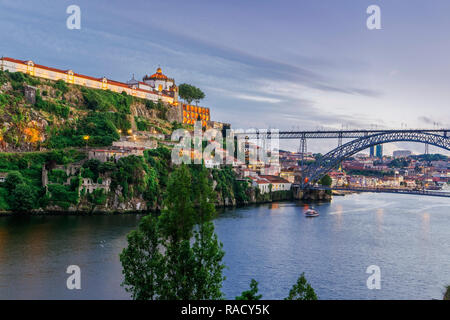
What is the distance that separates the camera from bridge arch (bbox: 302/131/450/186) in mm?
37000

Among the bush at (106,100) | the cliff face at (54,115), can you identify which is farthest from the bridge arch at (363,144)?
the bush at (106,100)

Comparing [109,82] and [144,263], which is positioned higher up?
[109,82]

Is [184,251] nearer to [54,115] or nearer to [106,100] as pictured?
[54,115]

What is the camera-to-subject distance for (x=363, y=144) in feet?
139

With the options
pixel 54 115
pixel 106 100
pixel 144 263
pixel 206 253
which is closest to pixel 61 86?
pixel 106 100

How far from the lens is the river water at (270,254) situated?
13.6 metres

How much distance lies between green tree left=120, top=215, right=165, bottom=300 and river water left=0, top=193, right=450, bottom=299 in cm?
379

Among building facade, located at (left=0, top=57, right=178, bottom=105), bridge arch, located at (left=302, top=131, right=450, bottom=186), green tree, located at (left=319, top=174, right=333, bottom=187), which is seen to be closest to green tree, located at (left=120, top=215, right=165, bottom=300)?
bridge arch, located at (left=302, top=131, right=450, bottom=186)

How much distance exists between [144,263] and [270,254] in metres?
10.5

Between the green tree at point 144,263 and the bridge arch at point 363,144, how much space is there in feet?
109

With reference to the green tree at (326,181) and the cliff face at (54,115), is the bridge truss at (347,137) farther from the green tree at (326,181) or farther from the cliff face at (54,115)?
the cliff face at (54,115)

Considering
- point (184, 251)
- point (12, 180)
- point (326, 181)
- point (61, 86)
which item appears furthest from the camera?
point (326, 181)
